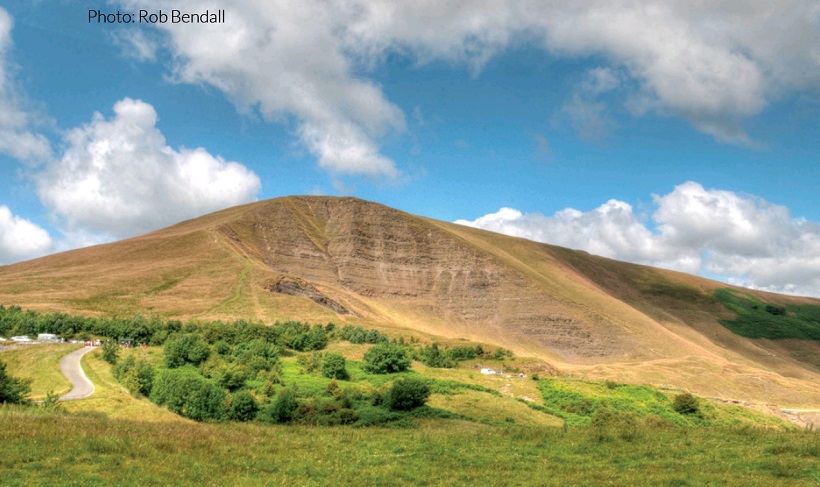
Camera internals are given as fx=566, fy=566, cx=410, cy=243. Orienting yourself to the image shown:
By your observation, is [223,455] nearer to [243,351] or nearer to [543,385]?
[243,351]

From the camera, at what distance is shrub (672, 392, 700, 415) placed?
42.8 m

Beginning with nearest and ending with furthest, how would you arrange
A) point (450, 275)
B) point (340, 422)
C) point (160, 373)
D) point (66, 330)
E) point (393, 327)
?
point (340, 422) → point (160, 373) → point (66, 330) → point (393, 327) → point (450, 275)

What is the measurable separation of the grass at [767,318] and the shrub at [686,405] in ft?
317

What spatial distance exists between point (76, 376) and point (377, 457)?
27.5 metres

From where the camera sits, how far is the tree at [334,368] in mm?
39281

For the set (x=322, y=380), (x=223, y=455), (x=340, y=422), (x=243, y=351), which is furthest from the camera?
(x=243, y=351)

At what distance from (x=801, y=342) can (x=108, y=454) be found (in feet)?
485

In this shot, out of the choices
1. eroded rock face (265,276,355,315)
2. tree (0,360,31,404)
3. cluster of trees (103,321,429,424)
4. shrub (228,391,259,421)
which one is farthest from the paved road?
eroded rock face (265,276,355,315)

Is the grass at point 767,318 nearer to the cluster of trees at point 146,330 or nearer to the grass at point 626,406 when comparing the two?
the grass at point 626,406

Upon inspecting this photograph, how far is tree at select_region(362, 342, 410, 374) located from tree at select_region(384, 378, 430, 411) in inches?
442

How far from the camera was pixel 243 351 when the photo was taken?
4228 cm

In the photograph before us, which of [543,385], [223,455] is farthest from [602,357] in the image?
[223,455]

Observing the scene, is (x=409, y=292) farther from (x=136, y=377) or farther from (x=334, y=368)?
(x=136, y=377)

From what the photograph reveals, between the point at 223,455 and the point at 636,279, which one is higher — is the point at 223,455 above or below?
below
